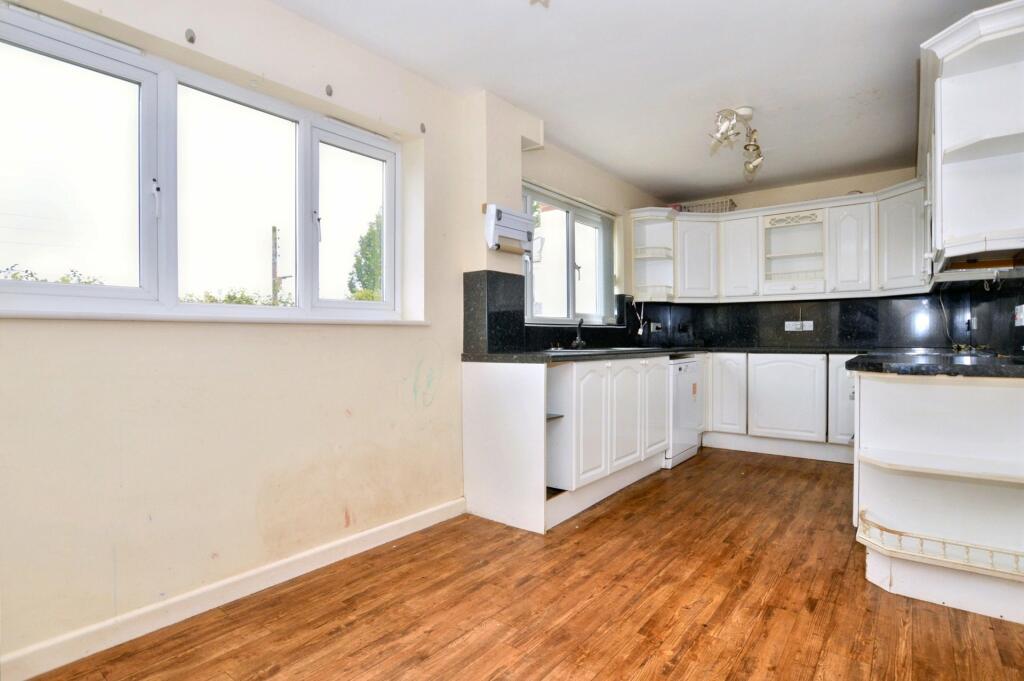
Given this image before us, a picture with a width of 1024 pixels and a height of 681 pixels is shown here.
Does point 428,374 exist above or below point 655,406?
above

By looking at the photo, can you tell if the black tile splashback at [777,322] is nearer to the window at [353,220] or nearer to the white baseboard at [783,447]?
the window at [353,220]

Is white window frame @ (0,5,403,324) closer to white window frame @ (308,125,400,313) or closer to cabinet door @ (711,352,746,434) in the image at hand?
white window frame @ (308,125,400,313)

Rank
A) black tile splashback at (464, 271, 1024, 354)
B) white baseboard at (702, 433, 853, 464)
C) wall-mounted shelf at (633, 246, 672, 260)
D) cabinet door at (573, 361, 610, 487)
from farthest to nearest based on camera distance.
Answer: wall-mounted shelf at (633, 246, 672, 260) → white baseboard at (702, 433, 853, 464) → black tile splashback at (464, 271, 1024, 354) → cabinet door at (573, 361, 610, 487)

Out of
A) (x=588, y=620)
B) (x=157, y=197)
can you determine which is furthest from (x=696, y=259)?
(x=157, y=197)

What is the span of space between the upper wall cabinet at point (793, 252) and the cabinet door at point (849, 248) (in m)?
0.08

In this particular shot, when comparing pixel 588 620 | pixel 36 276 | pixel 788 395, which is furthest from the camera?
pixel 788 395

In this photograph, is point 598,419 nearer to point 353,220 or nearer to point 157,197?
point 353,220

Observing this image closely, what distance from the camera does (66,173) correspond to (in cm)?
186

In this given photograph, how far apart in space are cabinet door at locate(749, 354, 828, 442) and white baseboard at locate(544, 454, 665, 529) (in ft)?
4.14

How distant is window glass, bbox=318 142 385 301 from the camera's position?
2.66m

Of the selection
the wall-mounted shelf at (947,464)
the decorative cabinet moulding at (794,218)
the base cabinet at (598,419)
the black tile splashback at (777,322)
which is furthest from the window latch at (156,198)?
the decorative cabinet moulding at (794,218)

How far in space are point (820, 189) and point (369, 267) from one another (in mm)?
4339

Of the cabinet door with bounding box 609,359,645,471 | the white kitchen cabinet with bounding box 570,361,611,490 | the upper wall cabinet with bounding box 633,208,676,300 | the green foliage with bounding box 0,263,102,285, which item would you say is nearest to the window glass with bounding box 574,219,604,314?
the upper wall cabinet with bounding box 633,208,676,300

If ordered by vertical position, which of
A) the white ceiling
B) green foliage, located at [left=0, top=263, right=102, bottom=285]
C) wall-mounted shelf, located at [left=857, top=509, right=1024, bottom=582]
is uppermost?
the white ceiling
